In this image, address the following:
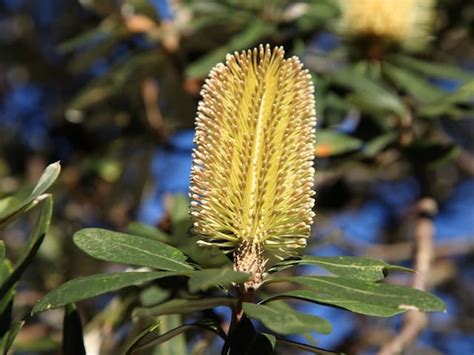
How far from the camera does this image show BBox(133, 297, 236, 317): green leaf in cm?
69

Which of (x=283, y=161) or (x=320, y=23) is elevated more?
(x=320, y=23)

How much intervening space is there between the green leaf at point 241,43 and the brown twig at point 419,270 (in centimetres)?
47

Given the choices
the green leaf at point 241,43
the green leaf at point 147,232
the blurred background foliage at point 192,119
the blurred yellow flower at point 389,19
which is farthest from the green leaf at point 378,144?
the green leaf at point 147,232

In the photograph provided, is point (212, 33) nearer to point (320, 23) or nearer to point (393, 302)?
point (320, 23)

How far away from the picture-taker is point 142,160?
220 cm

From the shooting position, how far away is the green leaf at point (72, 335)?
3.07 ft

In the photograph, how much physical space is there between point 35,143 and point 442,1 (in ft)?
5.10

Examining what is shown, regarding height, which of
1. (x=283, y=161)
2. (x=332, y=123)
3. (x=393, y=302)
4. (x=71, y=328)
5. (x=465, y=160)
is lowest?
(x=71, y=328)

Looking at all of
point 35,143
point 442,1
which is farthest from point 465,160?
point 35,143

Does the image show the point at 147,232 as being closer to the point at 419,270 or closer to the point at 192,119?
the point at 419,270

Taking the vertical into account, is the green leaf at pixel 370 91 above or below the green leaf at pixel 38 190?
above

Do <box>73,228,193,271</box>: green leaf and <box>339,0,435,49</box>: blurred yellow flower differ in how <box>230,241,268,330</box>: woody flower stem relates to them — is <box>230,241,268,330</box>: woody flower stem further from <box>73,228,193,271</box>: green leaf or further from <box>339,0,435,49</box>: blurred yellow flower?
<box>339,0,435,49</box>: blurred yellow flower

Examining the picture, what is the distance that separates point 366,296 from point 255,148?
19 cm

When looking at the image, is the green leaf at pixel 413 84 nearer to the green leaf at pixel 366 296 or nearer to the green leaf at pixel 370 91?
the green leaf at pixel 370 91
